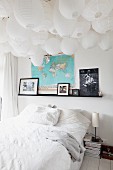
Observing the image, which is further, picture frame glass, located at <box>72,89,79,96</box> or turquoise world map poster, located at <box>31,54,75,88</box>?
turquoise world map poster, located at <box>31,54,75,88</box>

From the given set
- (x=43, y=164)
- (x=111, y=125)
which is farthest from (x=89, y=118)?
(x=43, y=164)

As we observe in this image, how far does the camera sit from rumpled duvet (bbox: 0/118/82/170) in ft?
4.14

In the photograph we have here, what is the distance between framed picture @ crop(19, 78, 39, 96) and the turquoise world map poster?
0.12 meters

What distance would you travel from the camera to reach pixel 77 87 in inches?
118

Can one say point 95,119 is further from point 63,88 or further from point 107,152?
point 63,88

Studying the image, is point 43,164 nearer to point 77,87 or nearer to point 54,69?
point 77,87

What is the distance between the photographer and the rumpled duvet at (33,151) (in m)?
1.26

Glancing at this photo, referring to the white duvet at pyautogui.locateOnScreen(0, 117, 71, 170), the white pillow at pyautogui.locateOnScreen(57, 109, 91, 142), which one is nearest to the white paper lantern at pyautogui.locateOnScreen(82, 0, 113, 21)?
the white duvet at pyautogui.locateOnScreen(0, 117, 71, 170)

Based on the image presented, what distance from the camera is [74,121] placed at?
261 centimetres

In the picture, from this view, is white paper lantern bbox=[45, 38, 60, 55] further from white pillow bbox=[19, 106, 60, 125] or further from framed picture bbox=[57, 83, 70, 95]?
framed picture bbox=[57, 83, 70, 95]

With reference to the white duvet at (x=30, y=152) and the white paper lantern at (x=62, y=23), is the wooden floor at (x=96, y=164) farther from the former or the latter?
the white paper lantern at (x=62, y=23)

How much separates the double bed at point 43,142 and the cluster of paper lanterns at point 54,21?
3.20 ft

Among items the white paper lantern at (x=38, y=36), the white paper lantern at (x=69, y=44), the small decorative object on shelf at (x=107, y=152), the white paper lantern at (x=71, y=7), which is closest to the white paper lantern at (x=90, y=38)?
the white paper lantern at (x=69, y=44)

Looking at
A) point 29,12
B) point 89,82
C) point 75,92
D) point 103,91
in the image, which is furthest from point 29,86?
point 29,12
